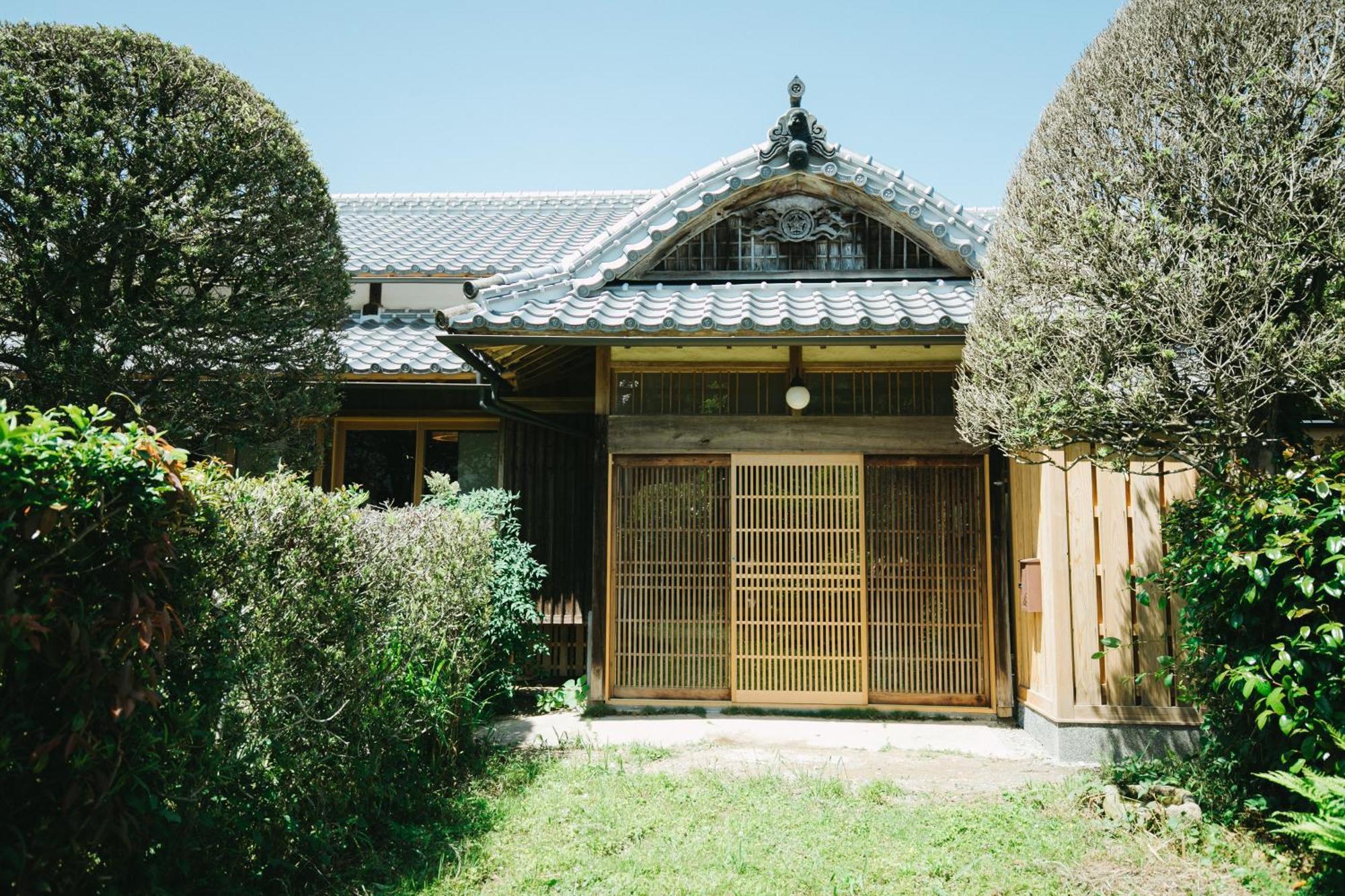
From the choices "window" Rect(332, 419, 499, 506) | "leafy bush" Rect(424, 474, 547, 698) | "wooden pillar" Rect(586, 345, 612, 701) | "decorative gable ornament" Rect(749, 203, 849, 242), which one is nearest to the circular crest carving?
"decorative gable ornament" Rect(749, 203, 849, 242)

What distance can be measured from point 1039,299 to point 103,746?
16.7 feet

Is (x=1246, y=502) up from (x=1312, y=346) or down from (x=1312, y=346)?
down

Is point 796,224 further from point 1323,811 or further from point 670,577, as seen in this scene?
point 1323,811

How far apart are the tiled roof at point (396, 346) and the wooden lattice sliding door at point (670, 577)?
251 centimetres

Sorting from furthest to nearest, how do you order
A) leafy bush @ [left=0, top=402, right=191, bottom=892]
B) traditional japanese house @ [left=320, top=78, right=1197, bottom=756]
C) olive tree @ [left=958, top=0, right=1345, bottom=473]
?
traditional japanese house @ [left=320, top=78, right=1197, bottom=756] → olive tree @ [left=958, top=0, right=1345, bottom=473] → leafy bush @ [left=0, top=402, right=191, bottom=892]

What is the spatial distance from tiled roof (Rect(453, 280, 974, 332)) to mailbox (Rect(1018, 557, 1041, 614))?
6.27 ft

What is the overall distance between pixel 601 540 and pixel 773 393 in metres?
2.03

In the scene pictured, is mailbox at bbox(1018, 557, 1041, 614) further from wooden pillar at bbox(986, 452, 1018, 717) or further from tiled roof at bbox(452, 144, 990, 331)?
tiled roof at bbox(452, 144, 990, 331)

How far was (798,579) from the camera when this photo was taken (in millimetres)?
7551

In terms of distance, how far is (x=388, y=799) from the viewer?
4574 millimetres

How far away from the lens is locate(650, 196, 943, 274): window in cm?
843

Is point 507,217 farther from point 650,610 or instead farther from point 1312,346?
point 1312,346

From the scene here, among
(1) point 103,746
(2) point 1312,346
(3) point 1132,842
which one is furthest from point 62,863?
(2) point 1312,346

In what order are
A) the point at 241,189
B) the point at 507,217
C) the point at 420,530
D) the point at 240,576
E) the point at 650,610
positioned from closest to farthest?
the point at 240,576
the point at 420,530
the point at 241,189
the point at 650,610
the point at 507,217
